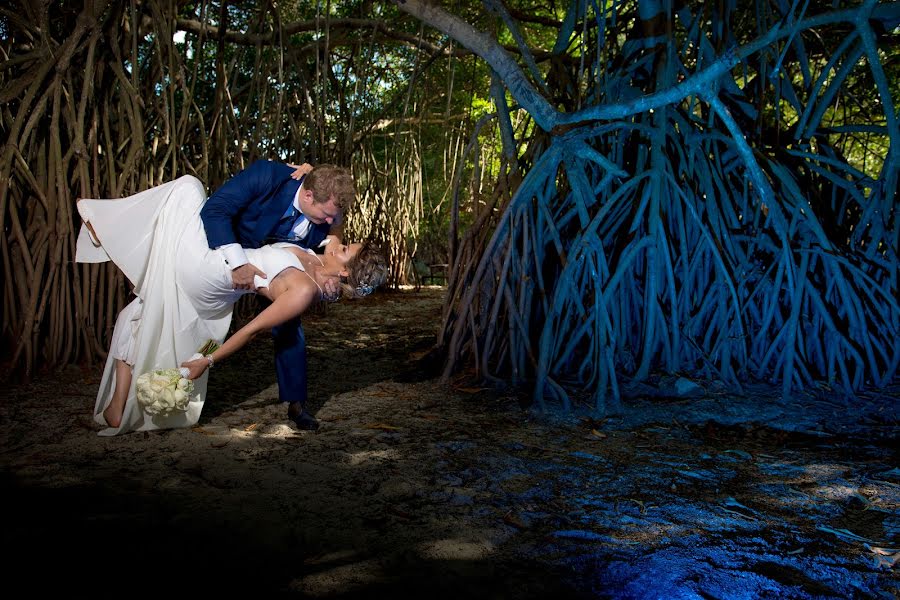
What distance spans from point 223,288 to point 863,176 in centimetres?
311

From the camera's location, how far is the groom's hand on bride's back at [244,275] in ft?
8.67

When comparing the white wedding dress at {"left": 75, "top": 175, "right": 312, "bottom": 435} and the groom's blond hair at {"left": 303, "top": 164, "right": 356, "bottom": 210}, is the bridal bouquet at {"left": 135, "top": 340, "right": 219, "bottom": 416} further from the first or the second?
the groom's blond hair at {"left": 303, "top": 164, "right": 356, "bottom": 210}

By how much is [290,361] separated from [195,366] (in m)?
0.42

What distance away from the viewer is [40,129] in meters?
3.71

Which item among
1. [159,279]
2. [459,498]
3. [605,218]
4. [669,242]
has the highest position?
[605,218]

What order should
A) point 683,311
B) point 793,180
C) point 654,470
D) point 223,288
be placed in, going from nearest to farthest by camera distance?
point 654,470 < point 223,288 < point 793,180 < point 683,311

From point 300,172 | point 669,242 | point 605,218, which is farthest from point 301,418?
point 669,242

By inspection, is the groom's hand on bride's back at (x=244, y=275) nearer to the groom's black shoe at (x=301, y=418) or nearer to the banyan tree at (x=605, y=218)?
the groom's black shoe at (x=301, y=418)

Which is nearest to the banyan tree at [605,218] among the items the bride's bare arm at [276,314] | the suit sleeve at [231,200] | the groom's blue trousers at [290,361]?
the groom's blue trousers at [290,361]

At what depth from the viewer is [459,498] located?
210 cm

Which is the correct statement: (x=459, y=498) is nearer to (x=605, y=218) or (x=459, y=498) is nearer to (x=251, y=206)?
(x=251, y=206)

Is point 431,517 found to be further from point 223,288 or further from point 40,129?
point 40,129

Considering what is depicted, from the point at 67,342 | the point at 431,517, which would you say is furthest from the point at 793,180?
the point at 67,342

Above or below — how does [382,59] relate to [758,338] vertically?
above
